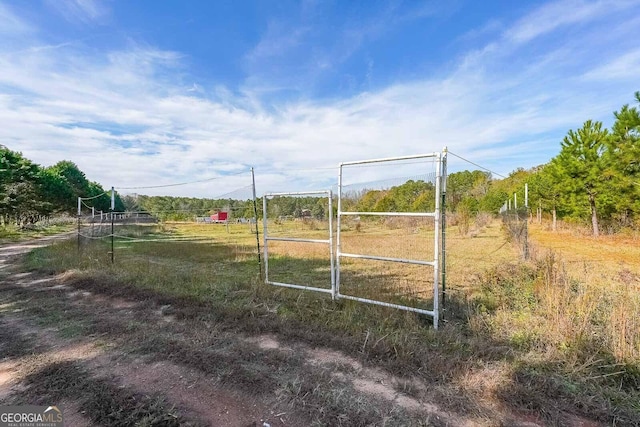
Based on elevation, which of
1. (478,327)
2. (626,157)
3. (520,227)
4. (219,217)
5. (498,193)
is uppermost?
(626,157)

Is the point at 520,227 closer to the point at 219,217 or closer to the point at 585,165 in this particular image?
the point at 219,217

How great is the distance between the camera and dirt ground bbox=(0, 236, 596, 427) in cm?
228

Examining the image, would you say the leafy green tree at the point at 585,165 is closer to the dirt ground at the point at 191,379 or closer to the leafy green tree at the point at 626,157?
the leafy green tree at the point at 626,157

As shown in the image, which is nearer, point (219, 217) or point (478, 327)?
point (478, 327)

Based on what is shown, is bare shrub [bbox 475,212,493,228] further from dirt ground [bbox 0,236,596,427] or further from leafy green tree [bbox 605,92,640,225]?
dirt ground [bbox 0,236,596,427]

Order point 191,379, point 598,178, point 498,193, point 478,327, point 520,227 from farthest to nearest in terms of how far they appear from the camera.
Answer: point 498,193
point 598,178
point 520,227
point 478,327
point 191,379

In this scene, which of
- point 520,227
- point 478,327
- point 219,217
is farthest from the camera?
point 219,217

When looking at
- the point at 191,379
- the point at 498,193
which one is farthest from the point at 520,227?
the point at 498,193

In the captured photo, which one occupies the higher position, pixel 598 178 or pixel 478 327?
pixel 598 178

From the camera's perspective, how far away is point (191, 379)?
9.14 feet

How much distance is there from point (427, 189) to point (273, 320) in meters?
2.69

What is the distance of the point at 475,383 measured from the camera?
2.60m

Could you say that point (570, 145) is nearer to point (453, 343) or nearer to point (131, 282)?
point (453, 343)

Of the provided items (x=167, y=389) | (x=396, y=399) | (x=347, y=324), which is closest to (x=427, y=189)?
(x=347, y=324)
